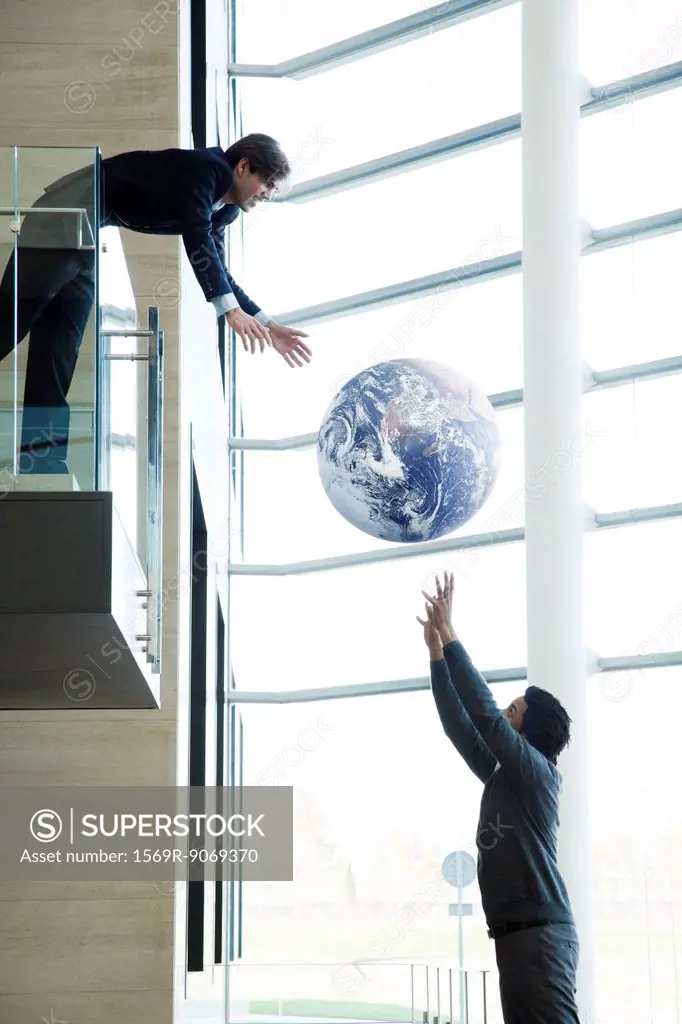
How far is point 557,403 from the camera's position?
1079 centimetres

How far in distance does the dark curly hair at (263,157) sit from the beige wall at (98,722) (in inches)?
68.5

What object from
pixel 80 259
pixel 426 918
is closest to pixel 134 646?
pixel 80 259

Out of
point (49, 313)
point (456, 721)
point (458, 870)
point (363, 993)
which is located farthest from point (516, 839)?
point (363, 993)

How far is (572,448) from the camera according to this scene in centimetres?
1086

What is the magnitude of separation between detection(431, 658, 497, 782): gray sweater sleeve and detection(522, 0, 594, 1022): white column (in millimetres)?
4680

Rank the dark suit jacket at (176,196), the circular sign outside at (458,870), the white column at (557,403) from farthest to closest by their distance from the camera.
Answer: the circular sign outside at (458,870)
the white column at (557,403)
the dark suit jacket at (176,196)

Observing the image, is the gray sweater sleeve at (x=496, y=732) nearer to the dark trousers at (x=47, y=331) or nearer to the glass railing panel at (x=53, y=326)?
the glass railing panel at (x=53, y=326)

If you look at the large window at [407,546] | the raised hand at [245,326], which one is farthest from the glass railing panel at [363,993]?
the raised hand at [245,326]

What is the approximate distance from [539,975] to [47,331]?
3.28 metres

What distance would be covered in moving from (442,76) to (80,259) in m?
8.63

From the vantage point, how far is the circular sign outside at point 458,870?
1087 cm

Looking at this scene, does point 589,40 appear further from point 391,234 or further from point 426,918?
point 426,918

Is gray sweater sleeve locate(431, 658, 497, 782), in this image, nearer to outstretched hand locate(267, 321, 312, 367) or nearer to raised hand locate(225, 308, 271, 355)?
outstretched hand locate(267, 321, 312, 367)

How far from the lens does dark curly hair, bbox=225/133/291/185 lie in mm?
4867
